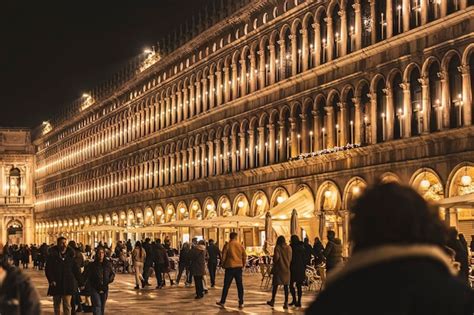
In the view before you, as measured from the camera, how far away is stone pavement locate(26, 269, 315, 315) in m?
20.7

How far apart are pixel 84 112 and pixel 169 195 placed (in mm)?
28560

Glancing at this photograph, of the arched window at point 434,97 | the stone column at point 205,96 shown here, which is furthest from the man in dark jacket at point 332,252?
the stone column at point 205,96

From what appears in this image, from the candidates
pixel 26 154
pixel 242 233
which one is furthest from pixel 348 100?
pixel 26 154

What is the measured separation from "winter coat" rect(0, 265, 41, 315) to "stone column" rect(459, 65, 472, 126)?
23984mm

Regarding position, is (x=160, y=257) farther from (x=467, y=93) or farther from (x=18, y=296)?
(x=18, y=296)

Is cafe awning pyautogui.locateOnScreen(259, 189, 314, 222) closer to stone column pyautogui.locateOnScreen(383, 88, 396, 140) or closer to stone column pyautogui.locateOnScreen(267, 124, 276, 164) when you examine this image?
stone column pyautogui.locateOnScreen(267, 124, 276, 164)

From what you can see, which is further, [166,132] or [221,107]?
[166,132]

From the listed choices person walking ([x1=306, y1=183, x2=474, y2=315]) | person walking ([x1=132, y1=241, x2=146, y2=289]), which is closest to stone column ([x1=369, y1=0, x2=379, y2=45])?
person walking ([x1=132, y1=241, x2=146, y2=289])

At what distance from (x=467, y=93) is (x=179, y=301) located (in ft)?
39.4

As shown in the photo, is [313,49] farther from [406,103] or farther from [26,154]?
[26,154]

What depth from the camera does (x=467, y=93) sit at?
29.6 meters

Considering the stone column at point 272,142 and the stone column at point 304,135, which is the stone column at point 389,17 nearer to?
the stone column at point 304,135

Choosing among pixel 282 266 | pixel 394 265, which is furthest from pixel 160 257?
pixel 394 265

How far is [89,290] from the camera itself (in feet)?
52.4
